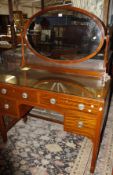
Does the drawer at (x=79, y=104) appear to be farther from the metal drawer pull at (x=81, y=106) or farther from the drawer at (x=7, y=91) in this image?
the drawer at (x=7, y=91)

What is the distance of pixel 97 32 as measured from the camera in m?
1.38

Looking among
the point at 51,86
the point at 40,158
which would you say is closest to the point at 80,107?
the point at 51,86

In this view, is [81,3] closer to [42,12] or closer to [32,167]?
[42,12]

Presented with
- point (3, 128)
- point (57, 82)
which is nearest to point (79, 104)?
point (57, 82)

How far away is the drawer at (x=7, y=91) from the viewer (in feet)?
4.52

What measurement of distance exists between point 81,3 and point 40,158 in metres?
1.53

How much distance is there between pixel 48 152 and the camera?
1.62 metres

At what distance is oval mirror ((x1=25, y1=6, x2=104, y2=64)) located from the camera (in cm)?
140

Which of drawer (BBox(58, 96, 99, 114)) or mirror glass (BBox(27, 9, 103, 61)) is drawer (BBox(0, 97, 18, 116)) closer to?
drawer (BBox(58, 96, 99, 114))

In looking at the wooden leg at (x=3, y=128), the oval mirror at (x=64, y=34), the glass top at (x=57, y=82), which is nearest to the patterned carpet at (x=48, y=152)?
the wooden leg at (x=3, y=128)

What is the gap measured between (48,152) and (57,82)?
2.44 feet

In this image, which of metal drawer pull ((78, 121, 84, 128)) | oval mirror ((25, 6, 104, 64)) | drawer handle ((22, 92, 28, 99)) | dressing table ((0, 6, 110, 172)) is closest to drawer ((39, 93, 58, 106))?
dressing table ((0, 6, 110, 172))

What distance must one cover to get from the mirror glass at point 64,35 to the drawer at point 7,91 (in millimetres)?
521

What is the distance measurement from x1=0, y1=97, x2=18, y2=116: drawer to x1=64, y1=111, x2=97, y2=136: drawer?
0.50m
